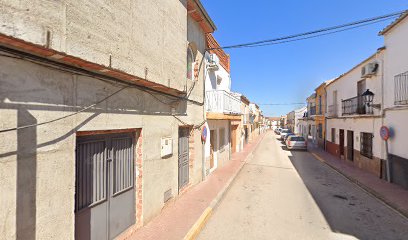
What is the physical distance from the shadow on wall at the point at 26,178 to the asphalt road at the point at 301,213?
3541mm

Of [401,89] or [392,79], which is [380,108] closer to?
[392,79]

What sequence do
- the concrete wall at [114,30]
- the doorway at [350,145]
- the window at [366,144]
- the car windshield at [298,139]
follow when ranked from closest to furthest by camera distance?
1. the concrete wall at [114,30]
2. the window at [366,144]
3. the doorway at [350,145]
4. the car windshield at [298,139]

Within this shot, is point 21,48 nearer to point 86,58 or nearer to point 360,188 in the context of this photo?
point 86,58

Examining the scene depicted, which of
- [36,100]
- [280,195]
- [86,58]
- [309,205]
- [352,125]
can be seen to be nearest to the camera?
[36,100]

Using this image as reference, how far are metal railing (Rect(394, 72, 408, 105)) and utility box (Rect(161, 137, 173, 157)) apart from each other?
884 centimetres

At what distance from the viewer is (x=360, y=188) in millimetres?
9484

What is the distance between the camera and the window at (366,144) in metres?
12.2

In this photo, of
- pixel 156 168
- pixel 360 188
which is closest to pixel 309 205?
pixel 360 188

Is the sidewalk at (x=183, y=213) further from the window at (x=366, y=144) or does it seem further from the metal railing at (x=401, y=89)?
the window at (x=366, y=144)

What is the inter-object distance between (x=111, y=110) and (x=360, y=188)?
33.2ft

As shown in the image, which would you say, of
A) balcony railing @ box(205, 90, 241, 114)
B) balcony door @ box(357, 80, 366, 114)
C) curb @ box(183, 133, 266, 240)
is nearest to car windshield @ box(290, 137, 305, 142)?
balcony door @ box(357, 80, 366, 114)

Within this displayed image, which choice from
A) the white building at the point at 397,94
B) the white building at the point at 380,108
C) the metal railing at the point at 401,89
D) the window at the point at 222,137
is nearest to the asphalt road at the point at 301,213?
the white building at the point at 397,94

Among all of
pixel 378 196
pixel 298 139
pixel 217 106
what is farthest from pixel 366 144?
pixel 298 139

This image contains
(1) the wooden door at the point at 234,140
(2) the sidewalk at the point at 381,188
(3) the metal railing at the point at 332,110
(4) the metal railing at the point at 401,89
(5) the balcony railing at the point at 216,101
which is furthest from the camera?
(1) the wooden door at the point at 234,140
